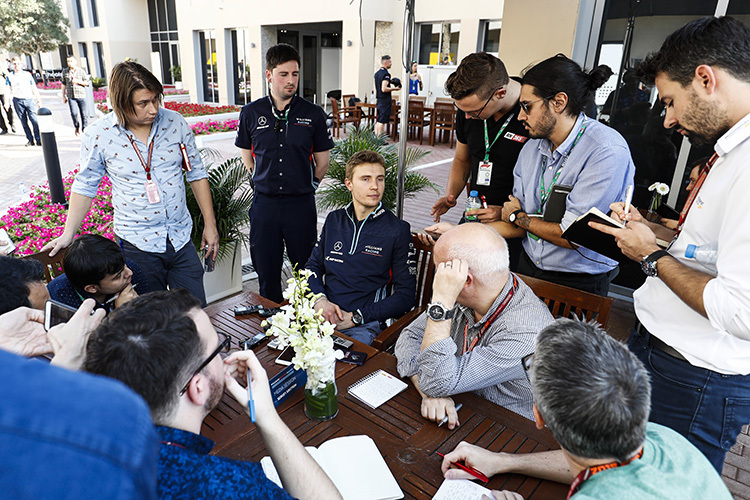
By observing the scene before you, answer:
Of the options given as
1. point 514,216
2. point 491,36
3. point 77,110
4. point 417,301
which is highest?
point 491,36

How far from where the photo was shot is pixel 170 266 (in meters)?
3.04

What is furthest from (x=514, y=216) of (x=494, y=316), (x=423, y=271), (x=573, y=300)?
(x=494, y=316)

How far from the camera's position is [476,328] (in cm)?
197

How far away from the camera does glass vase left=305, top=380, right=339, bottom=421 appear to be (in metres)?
1.63

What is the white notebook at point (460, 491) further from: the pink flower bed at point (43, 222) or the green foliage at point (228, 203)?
the pink flower bed at point (43, 222)

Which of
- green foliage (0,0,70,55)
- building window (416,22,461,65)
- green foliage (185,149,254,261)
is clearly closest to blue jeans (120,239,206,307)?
green foliage (185,149,254,261)

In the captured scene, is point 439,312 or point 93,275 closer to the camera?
point 439,312

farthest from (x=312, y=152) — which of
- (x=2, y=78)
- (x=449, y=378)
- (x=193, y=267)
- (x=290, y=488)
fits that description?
(x=2, y=78)

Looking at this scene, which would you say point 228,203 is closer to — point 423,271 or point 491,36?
point 423,271

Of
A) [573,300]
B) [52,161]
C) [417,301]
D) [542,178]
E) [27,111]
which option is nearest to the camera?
[573,300]

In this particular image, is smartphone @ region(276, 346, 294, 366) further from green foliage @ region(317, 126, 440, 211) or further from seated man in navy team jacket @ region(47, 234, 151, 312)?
green foliage @ region(317, 126, 440, 211)

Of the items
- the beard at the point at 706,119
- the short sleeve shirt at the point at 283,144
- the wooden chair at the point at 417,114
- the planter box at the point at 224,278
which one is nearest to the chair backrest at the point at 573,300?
the beard at the point at 706,119

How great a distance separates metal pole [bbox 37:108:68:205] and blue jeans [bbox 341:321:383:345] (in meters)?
4.08

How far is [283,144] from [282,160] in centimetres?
13
